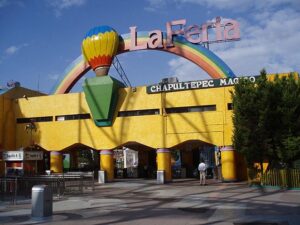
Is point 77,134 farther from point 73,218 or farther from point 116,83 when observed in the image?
point 73,218

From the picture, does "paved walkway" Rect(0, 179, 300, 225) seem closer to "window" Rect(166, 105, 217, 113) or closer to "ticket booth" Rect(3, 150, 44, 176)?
"ticket booth" Rect(3, 150, 44, 176)

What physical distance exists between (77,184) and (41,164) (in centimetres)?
2155

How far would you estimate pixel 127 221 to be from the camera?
496 inches

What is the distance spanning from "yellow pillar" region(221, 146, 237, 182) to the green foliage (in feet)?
18.7

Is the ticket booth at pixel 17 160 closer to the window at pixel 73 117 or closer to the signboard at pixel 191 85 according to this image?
the window at pixel 73 117

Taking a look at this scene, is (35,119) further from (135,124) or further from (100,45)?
(135,124)

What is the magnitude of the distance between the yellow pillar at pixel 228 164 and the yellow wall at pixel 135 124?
0.68 meters

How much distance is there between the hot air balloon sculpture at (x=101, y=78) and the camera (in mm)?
33875

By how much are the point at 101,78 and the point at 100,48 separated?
308 centimetres

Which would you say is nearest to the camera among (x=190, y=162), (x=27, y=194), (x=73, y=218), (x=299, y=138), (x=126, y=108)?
(x=73, y=218)

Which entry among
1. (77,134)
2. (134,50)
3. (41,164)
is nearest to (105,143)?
(77,134)

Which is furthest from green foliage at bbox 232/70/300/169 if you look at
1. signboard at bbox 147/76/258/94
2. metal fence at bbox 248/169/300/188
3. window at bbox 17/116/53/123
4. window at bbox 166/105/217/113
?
window at bbox 17/116/53/123

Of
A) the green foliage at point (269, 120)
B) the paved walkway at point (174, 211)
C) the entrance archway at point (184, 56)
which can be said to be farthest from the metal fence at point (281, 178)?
the entrance archway at point (184, 56)

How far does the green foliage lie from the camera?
76.2 feet
